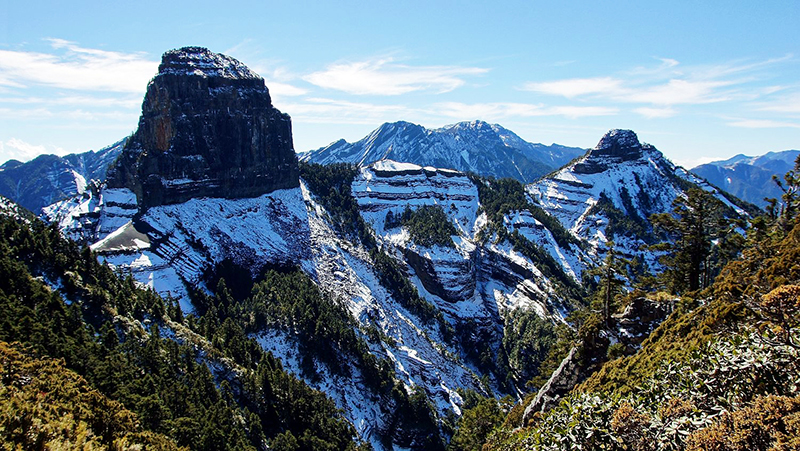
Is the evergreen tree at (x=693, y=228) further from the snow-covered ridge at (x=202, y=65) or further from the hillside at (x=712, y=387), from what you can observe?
the snow-covered ridge at (x=202, y=65)

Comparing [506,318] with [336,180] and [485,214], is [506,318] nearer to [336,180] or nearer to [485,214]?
[485,214]

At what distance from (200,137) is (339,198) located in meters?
55.7

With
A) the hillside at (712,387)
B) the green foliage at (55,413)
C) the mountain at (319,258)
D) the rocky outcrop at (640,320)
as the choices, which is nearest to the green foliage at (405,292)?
the mountain at (319,258)

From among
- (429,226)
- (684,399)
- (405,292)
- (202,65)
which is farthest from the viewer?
(429,226)

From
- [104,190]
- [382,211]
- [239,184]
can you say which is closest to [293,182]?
[239,184]

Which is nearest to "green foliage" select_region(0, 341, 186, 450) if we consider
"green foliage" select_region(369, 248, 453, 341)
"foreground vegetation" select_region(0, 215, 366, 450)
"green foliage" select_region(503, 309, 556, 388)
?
"foreground vegetation" select_region(0, 215, 366, 450)

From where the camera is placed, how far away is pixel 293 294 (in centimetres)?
10962

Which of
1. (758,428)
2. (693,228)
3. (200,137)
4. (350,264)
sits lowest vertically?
(350,264)

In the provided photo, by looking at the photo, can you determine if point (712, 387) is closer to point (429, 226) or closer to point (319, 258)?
point (319, 258)

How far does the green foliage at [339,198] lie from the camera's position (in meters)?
161

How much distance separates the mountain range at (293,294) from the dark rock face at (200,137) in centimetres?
65

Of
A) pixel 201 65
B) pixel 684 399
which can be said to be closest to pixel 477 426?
pixel 684 399

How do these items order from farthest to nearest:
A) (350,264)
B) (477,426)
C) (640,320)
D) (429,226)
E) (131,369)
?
(429,226) → (350,264) → (477,426) → (131,369) → (640,320)

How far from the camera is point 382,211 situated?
184 m
